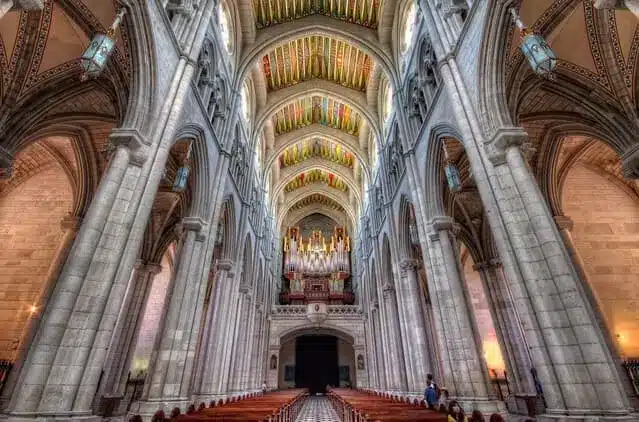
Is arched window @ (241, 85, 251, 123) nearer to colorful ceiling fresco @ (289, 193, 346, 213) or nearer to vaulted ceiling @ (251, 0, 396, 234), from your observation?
vaulted ceiling @ (251, 0, 396, 234)

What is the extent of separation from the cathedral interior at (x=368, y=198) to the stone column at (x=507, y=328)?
96mm

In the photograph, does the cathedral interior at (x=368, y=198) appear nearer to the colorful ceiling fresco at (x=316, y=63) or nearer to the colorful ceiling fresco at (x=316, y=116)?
the colorful ceiling fresco at (x=316, y=63)

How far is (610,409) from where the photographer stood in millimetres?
4578

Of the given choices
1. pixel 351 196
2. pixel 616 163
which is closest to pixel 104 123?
pixel 616 163

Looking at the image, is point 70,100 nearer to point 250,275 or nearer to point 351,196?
point 250,275

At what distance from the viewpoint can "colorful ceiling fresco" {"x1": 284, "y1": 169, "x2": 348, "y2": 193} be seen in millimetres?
29487

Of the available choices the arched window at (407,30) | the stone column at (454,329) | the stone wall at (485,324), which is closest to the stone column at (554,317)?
the stone column at (454,329)

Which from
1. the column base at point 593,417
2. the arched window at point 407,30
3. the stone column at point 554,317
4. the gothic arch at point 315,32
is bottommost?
the column base at point 593,417

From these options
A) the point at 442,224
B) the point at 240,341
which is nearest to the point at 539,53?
the point at 442,224

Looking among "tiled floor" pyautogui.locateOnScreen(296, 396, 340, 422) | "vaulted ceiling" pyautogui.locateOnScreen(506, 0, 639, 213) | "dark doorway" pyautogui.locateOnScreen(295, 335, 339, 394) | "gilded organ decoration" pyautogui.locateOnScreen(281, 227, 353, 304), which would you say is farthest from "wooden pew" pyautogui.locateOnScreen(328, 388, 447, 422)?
"dark doorway" pyautogui.locateOnScreen(295, 335, 339, 394)

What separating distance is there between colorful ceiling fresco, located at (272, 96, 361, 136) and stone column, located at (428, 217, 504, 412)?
14297mm

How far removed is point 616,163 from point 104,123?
18.5 meters

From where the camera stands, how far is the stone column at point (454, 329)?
841 cm

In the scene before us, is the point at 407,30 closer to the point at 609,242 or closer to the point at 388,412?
the point at 609,242
